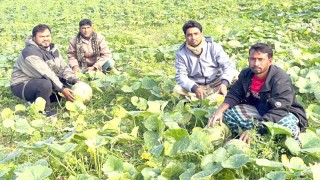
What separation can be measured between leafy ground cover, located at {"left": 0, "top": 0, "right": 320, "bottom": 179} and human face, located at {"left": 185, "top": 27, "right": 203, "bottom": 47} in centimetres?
63

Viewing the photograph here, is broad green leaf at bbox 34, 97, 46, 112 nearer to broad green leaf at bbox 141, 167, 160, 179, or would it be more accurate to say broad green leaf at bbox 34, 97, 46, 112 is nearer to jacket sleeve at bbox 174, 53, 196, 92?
jacket sleeve at bbox 174, 53, 196, 92

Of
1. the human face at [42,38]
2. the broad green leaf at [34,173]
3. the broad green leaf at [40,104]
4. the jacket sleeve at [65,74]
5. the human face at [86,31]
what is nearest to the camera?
the broad green leaf at [34,173]

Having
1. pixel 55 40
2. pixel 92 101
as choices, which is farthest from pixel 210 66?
pixel 55 40

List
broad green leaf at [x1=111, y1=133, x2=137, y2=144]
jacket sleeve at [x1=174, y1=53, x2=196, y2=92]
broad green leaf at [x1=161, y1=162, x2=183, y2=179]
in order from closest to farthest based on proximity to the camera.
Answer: broad green leaf at [x1=161, y1=162, x2=183, y2=179] < broad green leaf at [x1=111, y1=133, x2=137, y2=144] < jacket sleeve at [x1=174, y1=53, x2=196, y2=92]

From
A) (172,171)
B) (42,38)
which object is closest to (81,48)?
(42,38)

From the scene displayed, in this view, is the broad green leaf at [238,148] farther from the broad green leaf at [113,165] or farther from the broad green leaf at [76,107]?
the broad green leaf at [76,107]

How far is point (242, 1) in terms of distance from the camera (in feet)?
43.8

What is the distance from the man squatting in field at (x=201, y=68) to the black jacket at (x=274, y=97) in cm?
85

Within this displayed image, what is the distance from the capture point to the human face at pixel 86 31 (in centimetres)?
637

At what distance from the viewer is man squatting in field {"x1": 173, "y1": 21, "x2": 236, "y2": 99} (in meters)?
4.86

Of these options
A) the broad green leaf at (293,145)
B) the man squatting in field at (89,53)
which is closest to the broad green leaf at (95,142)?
the broad green leaf at (293,145)

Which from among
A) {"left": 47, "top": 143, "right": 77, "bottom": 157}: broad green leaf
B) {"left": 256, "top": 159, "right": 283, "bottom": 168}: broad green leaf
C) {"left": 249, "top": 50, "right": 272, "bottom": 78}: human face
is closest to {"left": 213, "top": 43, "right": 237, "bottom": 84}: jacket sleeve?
{"left": 249, "top": 50, "right": 272, "bottom": 78}: human face

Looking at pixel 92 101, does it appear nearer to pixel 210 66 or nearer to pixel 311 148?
pixel 210 66

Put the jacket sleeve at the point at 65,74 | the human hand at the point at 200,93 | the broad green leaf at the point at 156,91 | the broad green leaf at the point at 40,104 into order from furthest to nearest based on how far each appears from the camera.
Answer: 1. the jacket sleeve at the point at 65,74
2. the broad green leaf at the point at 156,91
3. the broad green leaf at the point at 40,104
4. the human hand at the point at 200,93
